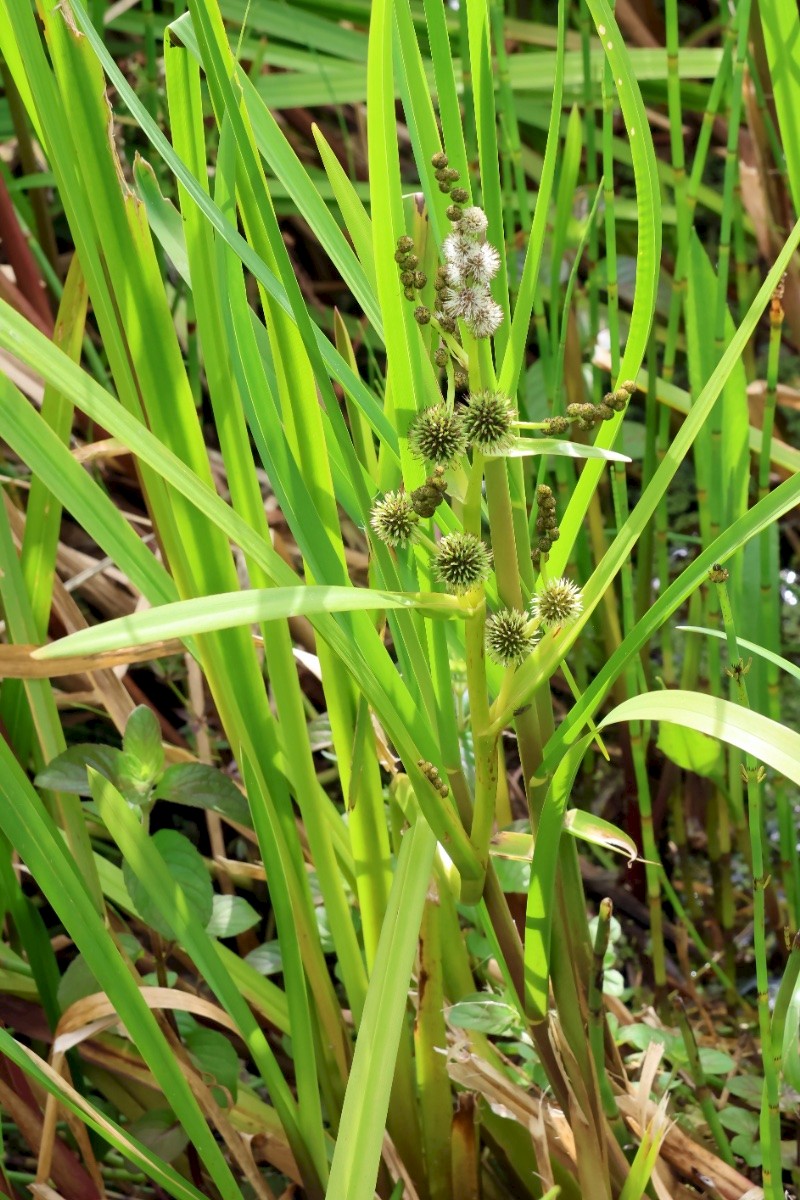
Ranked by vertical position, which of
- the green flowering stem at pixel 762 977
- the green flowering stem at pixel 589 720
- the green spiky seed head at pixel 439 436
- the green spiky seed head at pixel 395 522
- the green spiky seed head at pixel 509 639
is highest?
the green spiky seed head at pixel 439 436

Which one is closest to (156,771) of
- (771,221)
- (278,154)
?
(278,154)

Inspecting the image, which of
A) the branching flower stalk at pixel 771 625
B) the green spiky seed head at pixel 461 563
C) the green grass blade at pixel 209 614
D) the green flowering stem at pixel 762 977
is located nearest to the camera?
the green grass blade at pixel 209 614

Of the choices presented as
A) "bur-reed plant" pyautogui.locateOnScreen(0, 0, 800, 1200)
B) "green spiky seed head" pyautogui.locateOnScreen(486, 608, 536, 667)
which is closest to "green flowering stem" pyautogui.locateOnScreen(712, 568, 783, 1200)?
"bur-reed plant" pyautogui.locateOnScreen(0, 0, 800, 1200)

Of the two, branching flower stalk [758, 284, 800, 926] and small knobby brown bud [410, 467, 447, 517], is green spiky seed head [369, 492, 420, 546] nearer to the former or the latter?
small knobby brown bud [410, 467, 447, 517]

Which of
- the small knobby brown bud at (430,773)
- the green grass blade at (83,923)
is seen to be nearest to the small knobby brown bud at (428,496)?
the small knobby brown bud at (430,773)

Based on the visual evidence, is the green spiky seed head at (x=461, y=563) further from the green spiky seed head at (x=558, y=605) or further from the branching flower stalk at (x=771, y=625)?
the branching flower stalk at (x=771, y=625)
